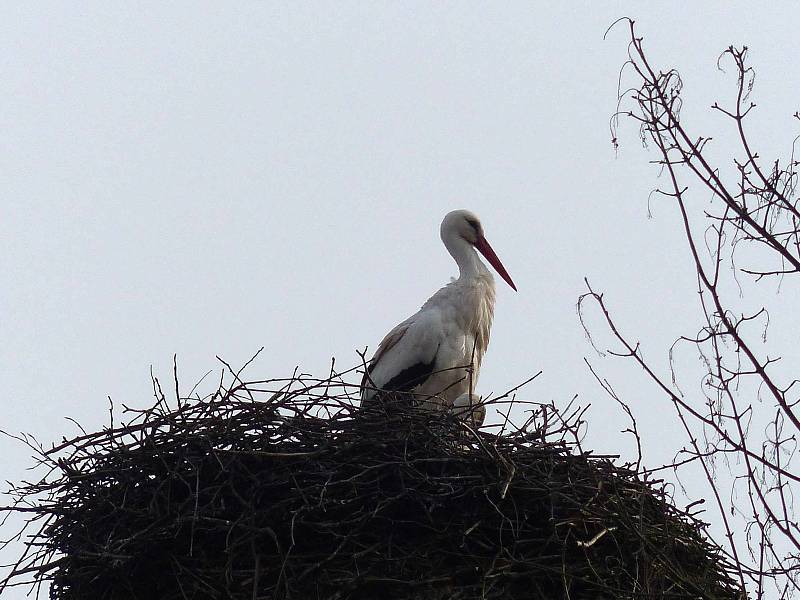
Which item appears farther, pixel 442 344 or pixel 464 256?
pixel 464 256

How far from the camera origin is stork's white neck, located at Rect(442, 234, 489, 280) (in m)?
6.04

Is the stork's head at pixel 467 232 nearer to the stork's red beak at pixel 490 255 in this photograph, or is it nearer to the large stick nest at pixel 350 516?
the stork's red beak at pixel 490 255

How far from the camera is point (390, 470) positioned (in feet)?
12.3

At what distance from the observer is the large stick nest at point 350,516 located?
3.56 metres

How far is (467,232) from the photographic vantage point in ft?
20.6

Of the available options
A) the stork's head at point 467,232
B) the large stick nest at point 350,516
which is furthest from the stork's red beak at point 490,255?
the large stick nest at point 350,516

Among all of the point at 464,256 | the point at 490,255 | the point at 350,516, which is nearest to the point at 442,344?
the point at 464,256

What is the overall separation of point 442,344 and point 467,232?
0.94 m

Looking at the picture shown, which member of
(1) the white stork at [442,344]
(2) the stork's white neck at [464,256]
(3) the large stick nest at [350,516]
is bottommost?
(3) the large stick nest at [350,516]

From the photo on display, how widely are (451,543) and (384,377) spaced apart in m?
1.96

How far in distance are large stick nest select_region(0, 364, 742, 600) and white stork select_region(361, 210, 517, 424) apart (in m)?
1.26

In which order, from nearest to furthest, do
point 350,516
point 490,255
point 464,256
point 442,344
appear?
point 350,516 → point 442,344 → point 464,256 → point 490,255

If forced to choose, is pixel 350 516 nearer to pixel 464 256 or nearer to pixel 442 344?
pixel 442 344

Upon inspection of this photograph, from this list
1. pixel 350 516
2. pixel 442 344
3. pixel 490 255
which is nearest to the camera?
pixel 350 516
